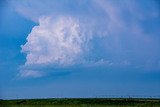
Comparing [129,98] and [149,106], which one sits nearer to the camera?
[149,106]

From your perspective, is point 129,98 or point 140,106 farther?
point 129,98

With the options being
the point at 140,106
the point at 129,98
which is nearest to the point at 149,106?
the point at 140,106

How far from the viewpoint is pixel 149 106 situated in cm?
4944

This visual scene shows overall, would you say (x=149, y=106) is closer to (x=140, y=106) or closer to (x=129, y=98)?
(x=140, y=106)

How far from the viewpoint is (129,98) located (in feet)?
228

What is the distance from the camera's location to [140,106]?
50.6 metres

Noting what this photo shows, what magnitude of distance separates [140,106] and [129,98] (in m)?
18.9

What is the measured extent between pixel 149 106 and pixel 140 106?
1.55 metres
